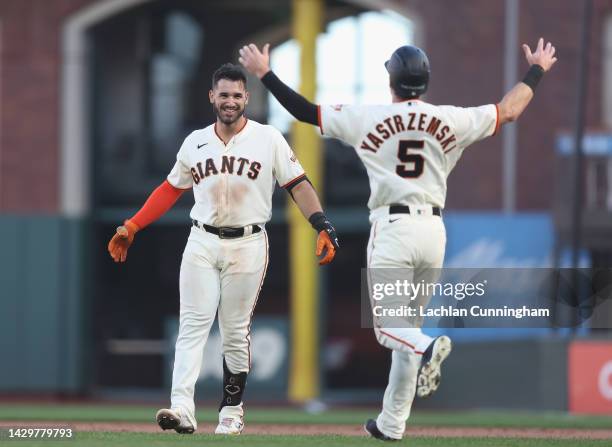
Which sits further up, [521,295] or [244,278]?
[244,278]

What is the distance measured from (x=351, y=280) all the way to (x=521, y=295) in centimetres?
435

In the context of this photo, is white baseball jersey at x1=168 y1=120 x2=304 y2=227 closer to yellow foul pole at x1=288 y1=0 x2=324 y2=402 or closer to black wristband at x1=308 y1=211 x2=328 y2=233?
black wristband at x1=308 y1=211 x2=328 y2=233

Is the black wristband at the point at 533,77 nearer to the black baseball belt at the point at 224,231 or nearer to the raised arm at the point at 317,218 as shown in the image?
the raised arm at the point at 317,218

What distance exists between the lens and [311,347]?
69.4 ft

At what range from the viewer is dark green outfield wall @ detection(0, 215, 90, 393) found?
829 inches

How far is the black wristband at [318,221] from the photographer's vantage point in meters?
8.17

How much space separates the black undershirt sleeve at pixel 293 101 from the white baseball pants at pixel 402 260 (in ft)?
2.23

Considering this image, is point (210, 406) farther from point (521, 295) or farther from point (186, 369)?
point (186, 369)

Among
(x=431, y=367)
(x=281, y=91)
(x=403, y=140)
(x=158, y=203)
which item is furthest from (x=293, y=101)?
(x=431, y=367)

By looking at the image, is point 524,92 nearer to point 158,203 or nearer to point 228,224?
point 228,224

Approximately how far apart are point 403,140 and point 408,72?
0.40 meters

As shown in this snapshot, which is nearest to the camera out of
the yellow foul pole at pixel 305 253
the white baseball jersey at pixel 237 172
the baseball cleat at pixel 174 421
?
the baseball cleat at pixel 174 421

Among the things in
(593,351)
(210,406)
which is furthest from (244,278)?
(210,406)

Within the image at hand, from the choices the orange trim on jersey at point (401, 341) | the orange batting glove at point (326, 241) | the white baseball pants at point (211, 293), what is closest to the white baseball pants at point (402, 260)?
the orange trim on jersey at point (401, 341)
